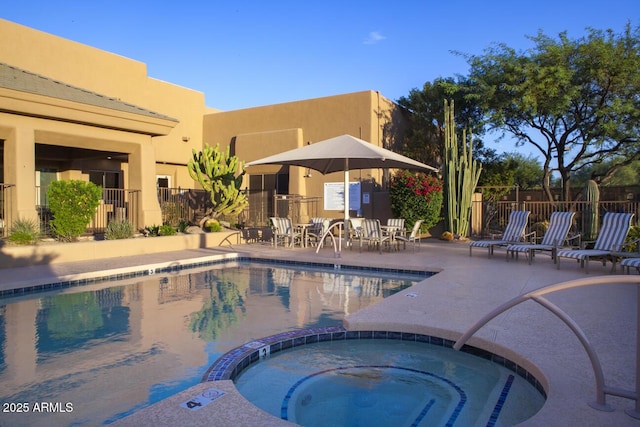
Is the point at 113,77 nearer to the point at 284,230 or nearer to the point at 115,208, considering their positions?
the point at 115,208

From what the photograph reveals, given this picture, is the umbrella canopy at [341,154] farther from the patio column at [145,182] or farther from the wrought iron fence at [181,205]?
the wrought iron fence at [181,205]

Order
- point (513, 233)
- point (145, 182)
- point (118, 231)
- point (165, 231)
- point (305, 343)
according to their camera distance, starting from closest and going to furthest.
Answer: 1. point (305, 343)
2. point (513, 233)
3. point (118, 231)
4. point (165, 231)
5. point (145, 182)

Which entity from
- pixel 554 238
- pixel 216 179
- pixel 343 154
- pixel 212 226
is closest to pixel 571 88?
pixel 554 238

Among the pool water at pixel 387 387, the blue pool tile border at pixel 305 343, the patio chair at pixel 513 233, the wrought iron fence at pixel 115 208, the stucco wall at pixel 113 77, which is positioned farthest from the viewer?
the stucco wall at pixel 113 77

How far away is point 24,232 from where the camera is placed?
10.4m

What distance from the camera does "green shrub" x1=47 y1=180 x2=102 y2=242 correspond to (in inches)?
441

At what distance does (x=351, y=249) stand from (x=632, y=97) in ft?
41.2

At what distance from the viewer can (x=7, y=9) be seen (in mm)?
15820

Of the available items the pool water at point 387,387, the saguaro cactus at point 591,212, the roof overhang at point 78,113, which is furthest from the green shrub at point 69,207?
the saguaro cactus at point 591,212

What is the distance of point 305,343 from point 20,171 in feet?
31.0

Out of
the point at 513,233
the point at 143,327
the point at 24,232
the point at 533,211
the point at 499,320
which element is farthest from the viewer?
the point at 533,211

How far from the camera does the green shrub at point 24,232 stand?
33.4 ft

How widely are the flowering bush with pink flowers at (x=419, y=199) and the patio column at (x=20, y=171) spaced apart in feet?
35.6

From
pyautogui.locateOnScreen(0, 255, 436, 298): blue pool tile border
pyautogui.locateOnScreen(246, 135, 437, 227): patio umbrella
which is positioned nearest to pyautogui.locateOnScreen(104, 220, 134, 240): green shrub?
pyautogui.locateOnScreen(0, 255, 436, 298): blue pool tile border
